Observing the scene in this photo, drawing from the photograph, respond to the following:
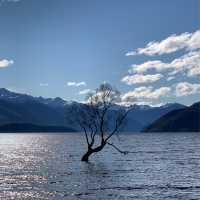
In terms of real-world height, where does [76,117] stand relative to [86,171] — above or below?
above

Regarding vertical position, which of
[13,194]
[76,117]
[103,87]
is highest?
[103,87]

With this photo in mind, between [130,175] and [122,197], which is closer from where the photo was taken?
[122,197]

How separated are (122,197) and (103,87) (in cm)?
4984

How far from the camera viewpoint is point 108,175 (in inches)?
3000

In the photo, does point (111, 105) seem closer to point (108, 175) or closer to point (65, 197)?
point (108, 175)

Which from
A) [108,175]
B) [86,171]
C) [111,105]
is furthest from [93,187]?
[111,105]

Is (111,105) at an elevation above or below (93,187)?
above

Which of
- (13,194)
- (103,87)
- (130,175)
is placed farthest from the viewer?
(103,87)

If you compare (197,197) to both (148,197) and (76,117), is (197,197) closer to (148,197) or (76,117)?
(148,197)

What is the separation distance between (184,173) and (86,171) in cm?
1861

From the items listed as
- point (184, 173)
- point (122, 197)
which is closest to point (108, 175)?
point (184, 173)

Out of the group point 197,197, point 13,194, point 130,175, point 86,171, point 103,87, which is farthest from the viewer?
point 103,87

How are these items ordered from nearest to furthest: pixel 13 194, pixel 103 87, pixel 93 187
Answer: pixel 13 194 < pixel 93 187 < pixel 103 87

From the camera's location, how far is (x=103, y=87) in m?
99.8
